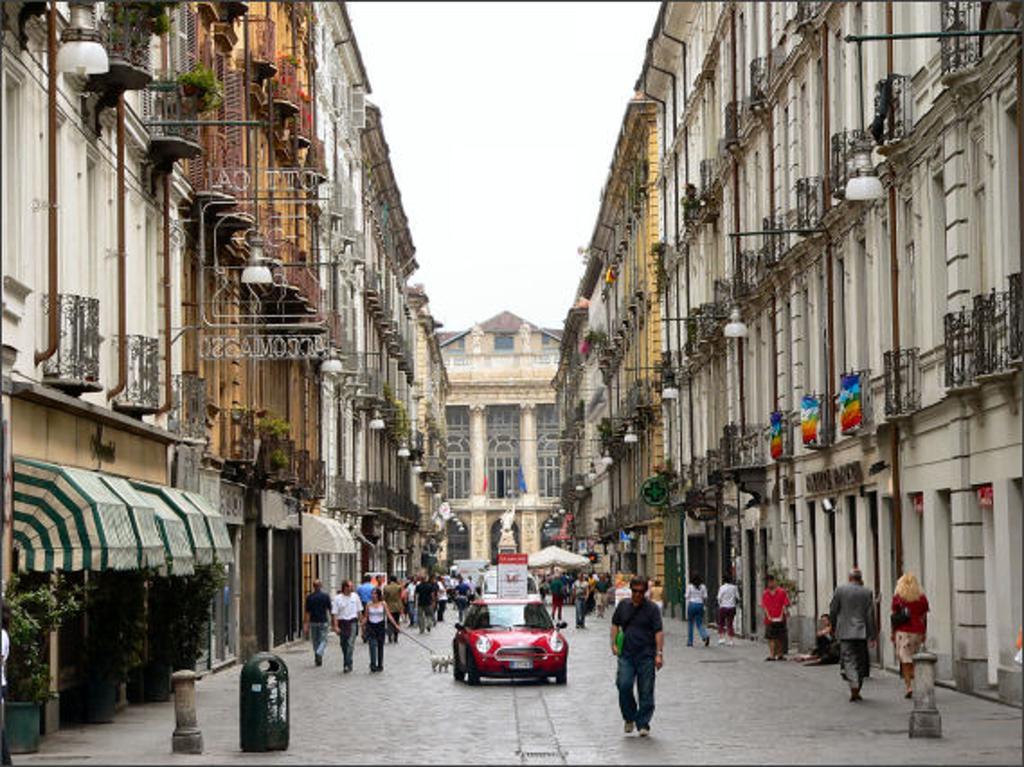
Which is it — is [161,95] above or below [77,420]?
above

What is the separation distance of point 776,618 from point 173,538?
15.5 metres

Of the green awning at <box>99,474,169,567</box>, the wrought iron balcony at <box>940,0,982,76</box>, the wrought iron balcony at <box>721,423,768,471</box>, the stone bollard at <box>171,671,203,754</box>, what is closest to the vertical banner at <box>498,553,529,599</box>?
the wrought iron balcony at <box>721,423,768,471</box>

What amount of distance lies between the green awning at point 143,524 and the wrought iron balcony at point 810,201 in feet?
52.2

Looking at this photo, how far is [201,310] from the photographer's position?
3456 cm

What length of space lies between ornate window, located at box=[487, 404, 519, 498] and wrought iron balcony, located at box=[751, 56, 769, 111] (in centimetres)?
12892

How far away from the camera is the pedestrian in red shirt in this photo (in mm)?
38531

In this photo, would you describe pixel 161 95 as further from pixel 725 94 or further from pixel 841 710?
pixel 725 94

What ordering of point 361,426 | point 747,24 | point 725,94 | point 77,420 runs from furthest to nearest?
point 361,426 → point 725,94 → point 747,24 → point 77,420

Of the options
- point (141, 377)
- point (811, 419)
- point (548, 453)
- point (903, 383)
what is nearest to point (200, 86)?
point (141, 377)

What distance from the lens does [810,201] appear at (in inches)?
1502

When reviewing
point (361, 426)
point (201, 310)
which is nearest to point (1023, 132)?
point (201, 310)

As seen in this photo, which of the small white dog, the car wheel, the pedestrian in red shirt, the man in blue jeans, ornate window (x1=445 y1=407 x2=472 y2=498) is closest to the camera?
the man in blue jeans

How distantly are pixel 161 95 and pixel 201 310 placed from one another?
5.07m

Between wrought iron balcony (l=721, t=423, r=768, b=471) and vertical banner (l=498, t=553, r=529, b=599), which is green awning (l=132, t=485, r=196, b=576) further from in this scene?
vertical banner (l=498, t=553, r=529, b=599)
